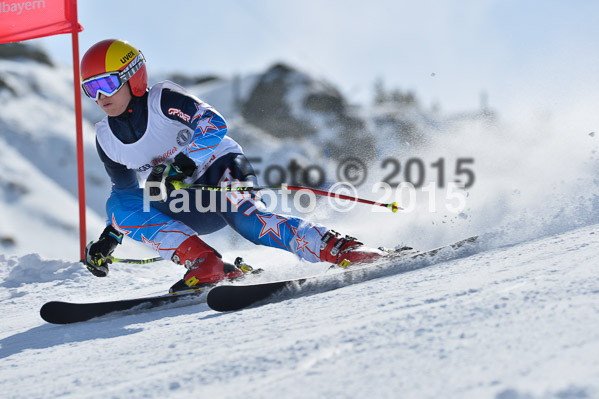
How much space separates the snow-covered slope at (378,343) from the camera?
1239 millimetres

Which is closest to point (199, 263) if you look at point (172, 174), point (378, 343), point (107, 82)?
point (172, 174)

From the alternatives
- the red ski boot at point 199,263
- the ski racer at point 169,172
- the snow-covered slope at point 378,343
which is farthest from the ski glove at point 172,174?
the snow-covered slope at point 378,343

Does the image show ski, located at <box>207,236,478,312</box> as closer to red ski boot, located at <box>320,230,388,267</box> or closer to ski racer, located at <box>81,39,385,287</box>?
red ski boot, located at <box>320,230,388,267</box>

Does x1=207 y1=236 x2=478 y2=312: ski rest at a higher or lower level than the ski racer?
lower

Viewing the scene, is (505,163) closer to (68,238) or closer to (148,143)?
(148,143)

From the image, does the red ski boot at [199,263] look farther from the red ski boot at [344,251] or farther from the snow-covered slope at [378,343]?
the red ski boot at [344,251]

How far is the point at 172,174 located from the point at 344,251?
1.10 metres

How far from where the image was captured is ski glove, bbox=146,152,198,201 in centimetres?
325

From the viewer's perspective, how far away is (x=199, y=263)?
127 inches

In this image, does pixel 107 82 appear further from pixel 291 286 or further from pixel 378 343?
pixel 378 343

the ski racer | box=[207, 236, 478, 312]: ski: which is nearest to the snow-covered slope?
box=[207, 236, 478, 312]: ski

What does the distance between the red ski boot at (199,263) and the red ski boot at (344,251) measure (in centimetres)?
56

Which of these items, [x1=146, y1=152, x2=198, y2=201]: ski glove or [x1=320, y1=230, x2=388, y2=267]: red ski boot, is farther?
[x1=146, y1=152, x2=198, y2=201]: ski glove

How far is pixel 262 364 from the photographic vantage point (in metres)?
1.56
